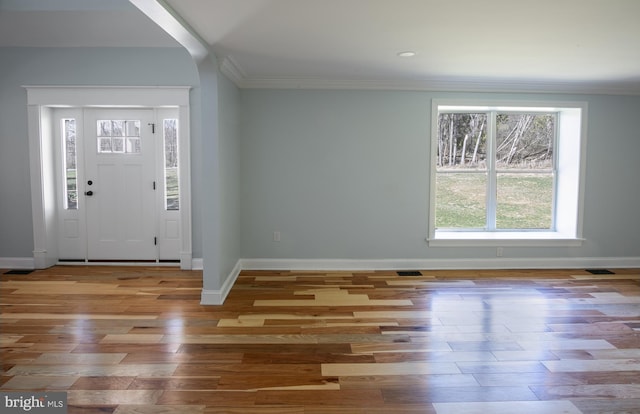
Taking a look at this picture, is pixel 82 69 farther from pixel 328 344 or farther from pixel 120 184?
pixel 328 344

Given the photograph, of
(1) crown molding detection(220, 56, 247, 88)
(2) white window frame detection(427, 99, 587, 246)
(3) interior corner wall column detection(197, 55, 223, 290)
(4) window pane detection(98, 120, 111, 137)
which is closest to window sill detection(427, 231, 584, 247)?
(2) white window frame detection(427, 99, 587, 246)

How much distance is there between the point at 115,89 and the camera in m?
5.14

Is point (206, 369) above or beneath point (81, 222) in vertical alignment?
beneath

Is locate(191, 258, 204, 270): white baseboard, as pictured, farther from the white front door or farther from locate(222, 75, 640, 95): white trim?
locate(222, 75, 640, 95): white trim

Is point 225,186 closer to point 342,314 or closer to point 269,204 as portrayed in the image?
point 269,204

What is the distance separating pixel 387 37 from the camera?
339 centimetres

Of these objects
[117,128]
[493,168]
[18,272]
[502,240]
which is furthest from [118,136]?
[502,240]

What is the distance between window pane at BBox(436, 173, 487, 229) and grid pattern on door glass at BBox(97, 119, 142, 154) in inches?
152

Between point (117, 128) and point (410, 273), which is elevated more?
point (117, 128)

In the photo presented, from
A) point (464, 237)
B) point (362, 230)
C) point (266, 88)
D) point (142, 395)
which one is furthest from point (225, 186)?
point (464, 237)

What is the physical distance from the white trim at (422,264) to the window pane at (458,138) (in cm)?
124

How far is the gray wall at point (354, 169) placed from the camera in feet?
17.1

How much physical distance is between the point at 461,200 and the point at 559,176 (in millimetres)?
1357

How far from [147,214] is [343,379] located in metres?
3.77
